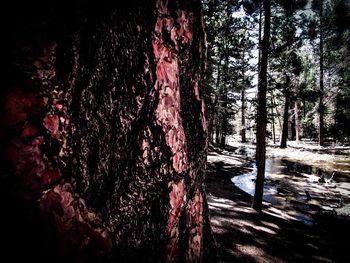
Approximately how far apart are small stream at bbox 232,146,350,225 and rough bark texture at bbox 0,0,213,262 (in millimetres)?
8236

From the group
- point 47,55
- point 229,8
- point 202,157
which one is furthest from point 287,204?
point 47,55

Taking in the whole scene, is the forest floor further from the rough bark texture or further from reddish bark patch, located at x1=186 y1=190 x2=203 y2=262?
the rough bark texture

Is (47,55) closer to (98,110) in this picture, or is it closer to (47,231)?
(98,110)

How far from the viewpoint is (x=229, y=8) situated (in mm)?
8797

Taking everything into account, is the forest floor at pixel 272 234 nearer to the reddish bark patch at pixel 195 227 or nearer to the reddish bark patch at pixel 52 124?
the reddish bark patch at pixel 195 227

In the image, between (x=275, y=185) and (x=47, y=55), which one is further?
(x=275, y=185)

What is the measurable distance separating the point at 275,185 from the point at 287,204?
9.65 feet

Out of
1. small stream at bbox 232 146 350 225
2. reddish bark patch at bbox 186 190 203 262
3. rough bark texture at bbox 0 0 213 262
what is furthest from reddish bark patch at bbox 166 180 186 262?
small stream at bbox 232 146 350 225

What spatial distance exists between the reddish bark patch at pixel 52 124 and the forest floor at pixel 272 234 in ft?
12.4

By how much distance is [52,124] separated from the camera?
52.9 inches

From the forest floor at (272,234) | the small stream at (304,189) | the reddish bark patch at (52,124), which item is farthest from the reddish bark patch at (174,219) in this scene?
the small stream at (304,189)

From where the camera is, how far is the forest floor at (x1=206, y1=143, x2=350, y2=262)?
5.75 metres

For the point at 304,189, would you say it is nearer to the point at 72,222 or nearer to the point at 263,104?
the point at 263,104

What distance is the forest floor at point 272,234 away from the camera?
5746mm
